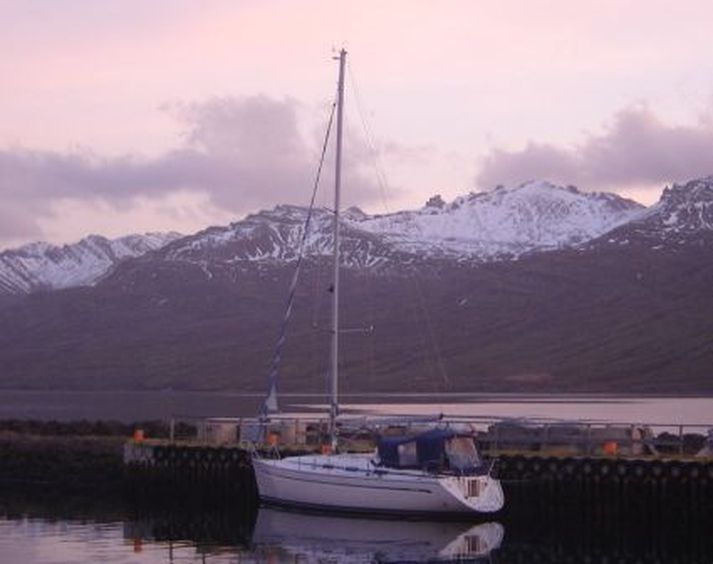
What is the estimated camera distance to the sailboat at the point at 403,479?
1783 inches

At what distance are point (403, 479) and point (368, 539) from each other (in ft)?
8.64

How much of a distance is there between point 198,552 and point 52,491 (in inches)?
623

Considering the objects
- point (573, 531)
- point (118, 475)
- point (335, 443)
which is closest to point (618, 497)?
point (573, 531)

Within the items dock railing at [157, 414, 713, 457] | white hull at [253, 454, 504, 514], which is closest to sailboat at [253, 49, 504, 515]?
white hull at [253, 454, 504, 514]

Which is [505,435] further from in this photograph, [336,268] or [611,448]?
[336,268]

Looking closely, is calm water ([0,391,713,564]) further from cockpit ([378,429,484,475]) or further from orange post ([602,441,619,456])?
orange post ([602,441,619,456])

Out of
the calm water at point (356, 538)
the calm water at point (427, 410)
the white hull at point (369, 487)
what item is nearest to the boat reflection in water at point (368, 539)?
the calm water at point (356, 538)

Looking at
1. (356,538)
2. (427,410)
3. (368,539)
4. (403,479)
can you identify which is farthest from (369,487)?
(427,410)

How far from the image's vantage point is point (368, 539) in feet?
144

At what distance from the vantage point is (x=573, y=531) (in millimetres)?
45000

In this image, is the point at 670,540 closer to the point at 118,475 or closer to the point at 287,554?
the point at 287,554

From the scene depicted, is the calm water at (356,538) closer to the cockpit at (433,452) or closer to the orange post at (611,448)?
the cockpit at (433,452)

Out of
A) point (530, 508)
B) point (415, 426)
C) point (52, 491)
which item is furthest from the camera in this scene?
point (52, 491)

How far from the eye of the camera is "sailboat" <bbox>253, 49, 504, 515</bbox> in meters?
45.3
